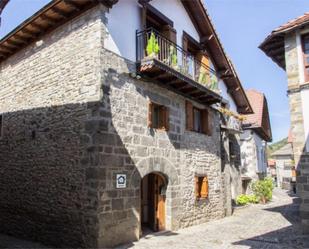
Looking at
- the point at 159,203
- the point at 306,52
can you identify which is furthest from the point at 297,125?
the point at 159,203

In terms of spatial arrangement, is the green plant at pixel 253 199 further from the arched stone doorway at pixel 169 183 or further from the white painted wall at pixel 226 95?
the arched stone doorway at pixel 169 183

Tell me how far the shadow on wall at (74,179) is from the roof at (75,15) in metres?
2.20

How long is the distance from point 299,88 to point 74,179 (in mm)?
7062

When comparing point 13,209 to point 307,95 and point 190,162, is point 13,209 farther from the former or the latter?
point 307,95

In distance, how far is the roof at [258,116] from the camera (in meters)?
20.4

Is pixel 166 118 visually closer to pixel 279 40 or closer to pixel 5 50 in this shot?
pixel 279 40

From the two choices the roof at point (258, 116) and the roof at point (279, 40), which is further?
the roof at point (258, 116)

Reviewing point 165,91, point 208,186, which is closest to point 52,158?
point 165,91

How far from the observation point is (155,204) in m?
10.3

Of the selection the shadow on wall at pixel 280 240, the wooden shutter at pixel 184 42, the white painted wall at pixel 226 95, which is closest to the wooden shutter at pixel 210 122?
A: the white painted wall at pixel 226 95

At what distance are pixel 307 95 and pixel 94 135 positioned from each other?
20.9 feet

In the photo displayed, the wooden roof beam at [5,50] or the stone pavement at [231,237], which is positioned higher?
the wooden roof beam at [5,50]

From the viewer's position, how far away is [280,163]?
150 feet

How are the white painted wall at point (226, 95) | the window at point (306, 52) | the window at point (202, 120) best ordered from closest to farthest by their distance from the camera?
the window at point (306, 52) < the window at point (202, 120) < the white painted wall at point (226, 95)
